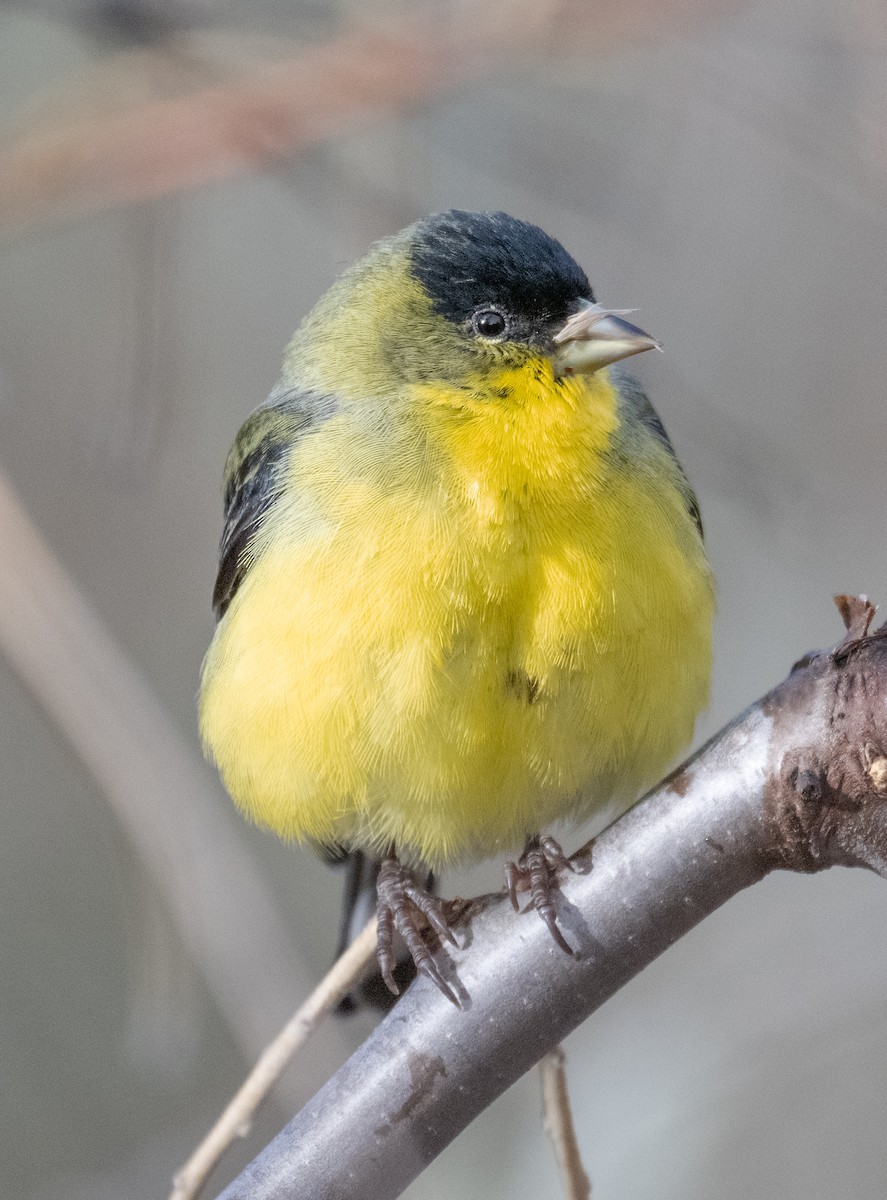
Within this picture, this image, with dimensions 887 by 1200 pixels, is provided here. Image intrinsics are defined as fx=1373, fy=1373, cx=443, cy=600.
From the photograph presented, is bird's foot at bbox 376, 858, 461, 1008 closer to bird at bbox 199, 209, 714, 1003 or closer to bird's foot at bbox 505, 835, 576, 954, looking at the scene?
bird at bbox 199, 209, 714, 1003

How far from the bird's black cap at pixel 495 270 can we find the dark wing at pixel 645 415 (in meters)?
0.30

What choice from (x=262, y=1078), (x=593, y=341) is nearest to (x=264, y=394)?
(x=593, y=341)

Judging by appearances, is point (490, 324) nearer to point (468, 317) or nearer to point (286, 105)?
point (468, 317)

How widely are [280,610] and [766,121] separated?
105 inches

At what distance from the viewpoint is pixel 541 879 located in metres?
2.41

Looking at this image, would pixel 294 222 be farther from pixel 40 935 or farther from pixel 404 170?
pixel 40 935

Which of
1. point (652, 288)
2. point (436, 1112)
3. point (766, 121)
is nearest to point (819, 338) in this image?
point (652, 288)

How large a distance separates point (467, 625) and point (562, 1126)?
3.30ft

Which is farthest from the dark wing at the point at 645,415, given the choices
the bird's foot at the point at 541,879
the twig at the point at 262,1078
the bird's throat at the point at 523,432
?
the twig at the point at 262,1078

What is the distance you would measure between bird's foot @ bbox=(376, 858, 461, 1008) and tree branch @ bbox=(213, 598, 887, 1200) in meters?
0.04

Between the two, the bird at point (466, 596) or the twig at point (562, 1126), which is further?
the bird at point (466, 596)

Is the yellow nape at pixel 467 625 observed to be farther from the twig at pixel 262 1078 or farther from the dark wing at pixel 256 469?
the twig at pixel 262 1078

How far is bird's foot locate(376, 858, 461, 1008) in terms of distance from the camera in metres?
2.41

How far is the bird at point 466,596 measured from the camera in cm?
292
